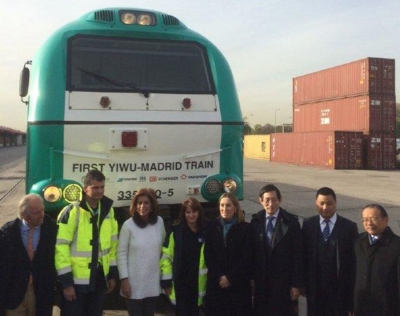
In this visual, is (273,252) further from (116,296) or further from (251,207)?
(251,207)

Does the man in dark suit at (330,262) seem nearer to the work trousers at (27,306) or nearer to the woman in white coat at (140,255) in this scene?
the woman in white coat at (140,255)

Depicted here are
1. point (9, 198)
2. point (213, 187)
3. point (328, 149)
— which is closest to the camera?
point (213, 187)

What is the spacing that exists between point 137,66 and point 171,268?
2.21 m

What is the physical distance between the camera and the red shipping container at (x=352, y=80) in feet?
84.5

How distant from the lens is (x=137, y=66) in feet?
14.9

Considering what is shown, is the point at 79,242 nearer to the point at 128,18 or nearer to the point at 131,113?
the point at 131,113

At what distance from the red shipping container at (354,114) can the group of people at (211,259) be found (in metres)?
24.5

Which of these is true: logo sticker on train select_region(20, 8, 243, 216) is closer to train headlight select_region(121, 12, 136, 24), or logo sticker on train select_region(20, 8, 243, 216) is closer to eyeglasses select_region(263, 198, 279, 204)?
train headlight select_region(121, 12, 136, 24)

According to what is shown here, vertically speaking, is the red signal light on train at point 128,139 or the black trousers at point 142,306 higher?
the red signal light on train at point 128,139

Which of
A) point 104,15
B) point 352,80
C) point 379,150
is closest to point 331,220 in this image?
point 104,15

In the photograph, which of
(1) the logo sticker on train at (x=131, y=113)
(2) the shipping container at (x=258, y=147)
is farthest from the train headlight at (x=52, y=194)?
(2) the shipping container at (x=258, y=147)

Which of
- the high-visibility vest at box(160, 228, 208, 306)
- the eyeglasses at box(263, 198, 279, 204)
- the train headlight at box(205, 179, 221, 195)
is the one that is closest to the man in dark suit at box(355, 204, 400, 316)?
the eyeglasses at box(263, 198, 279, 204)

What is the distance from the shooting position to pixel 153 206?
11.2 feet

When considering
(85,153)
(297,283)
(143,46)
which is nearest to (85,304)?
(85,153)
